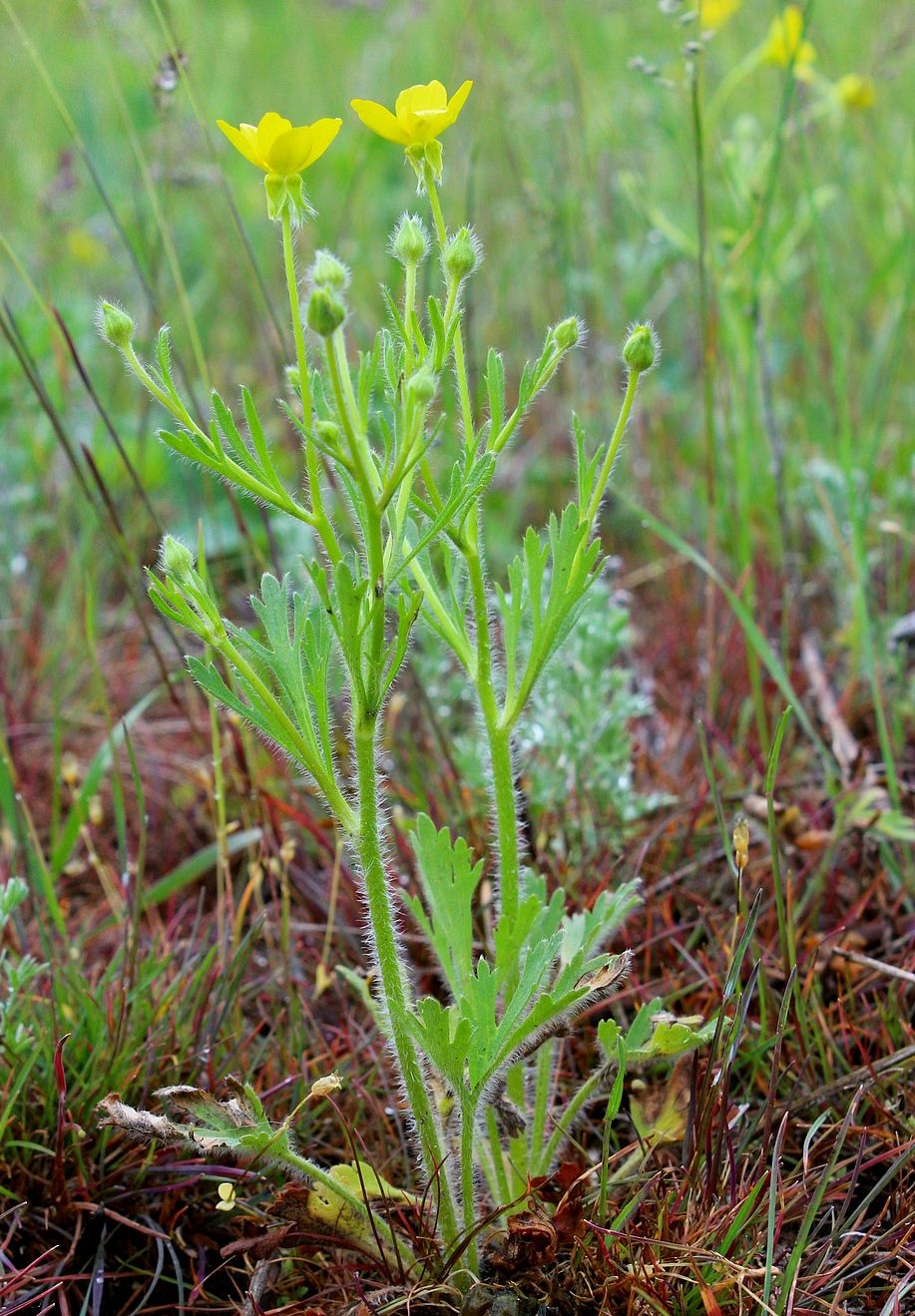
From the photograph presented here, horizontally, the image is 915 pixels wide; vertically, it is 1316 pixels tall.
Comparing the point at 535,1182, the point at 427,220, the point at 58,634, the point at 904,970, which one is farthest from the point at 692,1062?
the point at 427,220

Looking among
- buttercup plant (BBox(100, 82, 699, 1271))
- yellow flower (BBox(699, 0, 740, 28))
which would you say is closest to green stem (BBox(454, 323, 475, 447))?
buttercup plant (BBox(100, 82, 699, 1271))

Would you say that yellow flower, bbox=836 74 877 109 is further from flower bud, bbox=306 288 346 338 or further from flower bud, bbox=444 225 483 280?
flower bud, bbox=306 288 346 338

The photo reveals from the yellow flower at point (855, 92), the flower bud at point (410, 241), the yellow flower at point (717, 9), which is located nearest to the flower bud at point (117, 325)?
the flower bud at point (410, 241)

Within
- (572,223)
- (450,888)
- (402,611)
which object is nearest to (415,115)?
(402,611)

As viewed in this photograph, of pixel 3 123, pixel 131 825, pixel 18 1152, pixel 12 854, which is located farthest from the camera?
pixel 3 123

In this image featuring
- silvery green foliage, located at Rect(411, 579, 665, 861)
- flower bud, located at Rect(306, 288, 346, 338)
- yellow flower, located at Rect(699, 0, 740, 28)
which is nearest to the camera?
flower bud, located at Rect(306, 288, 346, 338)

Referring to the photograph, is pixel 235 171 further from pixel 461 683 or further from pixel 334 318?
pixel 334 318

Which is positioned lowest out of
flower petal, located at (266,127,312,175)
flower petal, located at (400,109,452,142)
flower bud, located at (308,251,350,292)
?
flower bud, located at (308,251,350,292)

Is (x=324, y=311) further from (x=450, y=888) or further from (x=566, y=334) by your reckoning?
(x=450, y=888)
